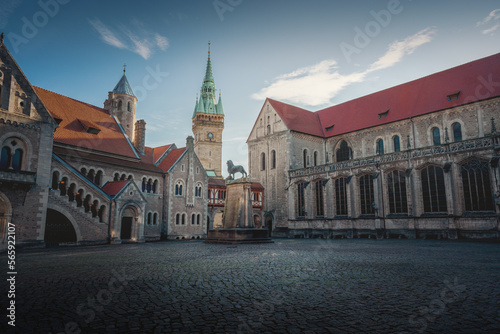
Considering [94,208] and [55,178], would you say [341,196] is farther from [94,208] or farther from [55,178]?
[55,178]

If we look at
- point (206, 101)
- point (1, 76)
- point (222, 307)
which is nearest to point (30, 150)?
point (1, 76)

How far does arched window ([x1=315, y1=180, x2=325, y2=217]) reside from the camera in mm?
36875

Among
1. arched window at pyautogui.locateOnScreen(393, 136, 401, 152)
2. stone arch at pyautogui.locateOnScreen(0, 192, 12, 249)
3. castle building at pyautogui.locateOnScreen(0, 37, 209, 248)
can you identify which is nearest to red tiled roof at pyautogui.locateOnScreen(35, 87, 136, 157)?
castle building at pyautogui.locateOnScreen(0, 37, 209, 248)

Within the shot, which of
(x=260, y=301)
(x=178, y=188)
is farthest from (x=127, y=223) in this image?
(x=260, y=301)

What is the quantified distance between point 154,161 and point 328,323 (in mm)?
34986

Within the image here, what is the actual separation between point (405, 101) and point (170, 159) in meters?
28.2

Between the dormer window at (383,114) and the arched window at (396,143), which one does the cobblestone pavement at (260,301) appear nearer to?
the arched window at (396,143)

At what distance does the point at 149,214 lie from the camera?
31.7 metres

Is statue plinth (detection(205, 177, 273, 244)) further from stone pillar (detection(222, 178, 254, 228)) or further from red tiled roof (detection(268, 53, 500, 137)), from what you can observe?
red tiled roof (detection(268, 53, 500, 137))

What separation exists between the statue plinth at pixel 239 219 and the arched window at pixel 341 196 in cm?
1525

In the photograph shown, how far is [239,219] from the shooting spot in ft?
70.7

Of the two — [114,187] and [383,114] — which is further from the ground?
[383,114]

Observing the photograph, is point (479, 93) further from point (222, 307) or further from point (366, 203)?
point (222, 307)

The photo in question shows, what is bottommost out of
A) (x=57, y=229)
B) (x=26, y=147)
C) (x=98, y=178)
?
(x=57, y=229)
